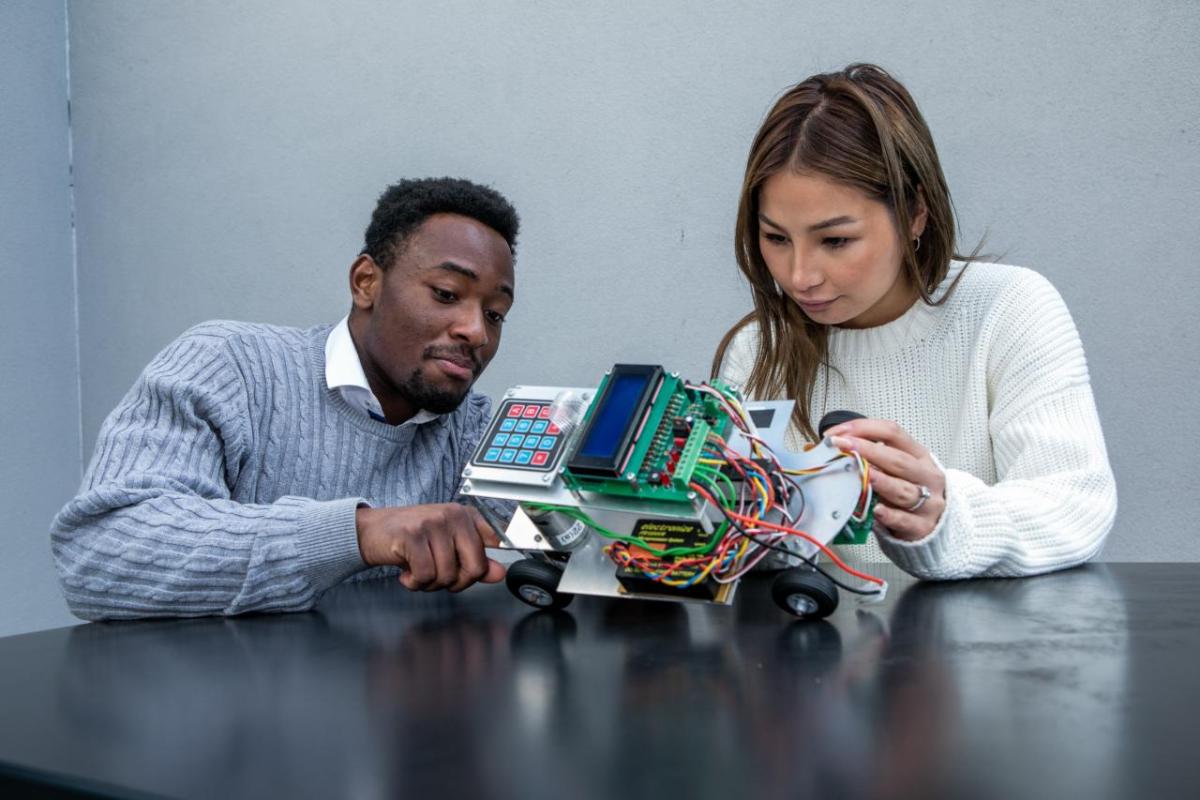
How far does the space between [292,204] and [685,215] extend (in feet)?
3.53

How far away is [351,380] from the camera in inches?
54.4

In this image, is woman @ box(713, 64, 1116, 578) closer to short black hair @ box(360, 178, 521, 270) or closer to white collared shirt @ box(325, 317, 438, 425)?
short black hair @ box(360, 178, 521, 270)

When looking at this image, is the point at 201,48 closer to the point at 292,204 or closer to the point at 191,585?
the point at 292,204

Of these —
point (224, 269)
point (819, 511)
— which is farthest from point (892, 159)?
point (224, 269)

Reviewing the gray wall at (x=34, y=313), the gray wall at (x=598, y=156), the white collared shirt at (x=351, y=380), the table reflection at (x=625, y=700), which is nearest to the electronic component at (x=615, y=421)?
the table reflection at (x=625, y=700)

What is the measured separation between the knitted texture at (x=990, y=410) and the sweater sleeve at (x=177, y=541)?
562 millimetres

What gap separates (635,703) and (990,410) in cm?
96

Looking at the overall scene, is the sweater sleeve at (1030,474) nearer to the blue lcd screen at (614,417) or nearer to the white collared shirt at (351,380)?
the blue lcd screen at (614,417)

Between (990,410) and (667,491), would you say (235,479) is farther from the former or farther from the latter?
(990,410)

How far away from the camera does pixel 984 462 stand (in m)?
1.38

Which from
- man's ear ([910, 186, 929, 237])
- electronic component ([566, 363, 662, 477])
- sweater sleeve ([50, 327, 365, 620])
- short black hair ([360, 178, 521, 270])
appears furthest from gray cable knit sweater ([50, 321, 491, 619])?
man's ear ([910, 186, 929, 237])

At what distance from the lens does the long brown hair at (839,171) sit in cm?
130

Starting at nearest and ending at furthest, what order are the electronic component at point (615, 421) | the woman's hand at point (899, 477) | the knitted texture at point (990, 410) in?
1. the electronic component at point (615, 421)
2. the woman's hand at point (899, 477)
3. the knitted texture at point (990, 410)

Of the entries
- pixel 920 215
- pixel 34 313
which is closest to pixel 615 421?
pixel 920 215
